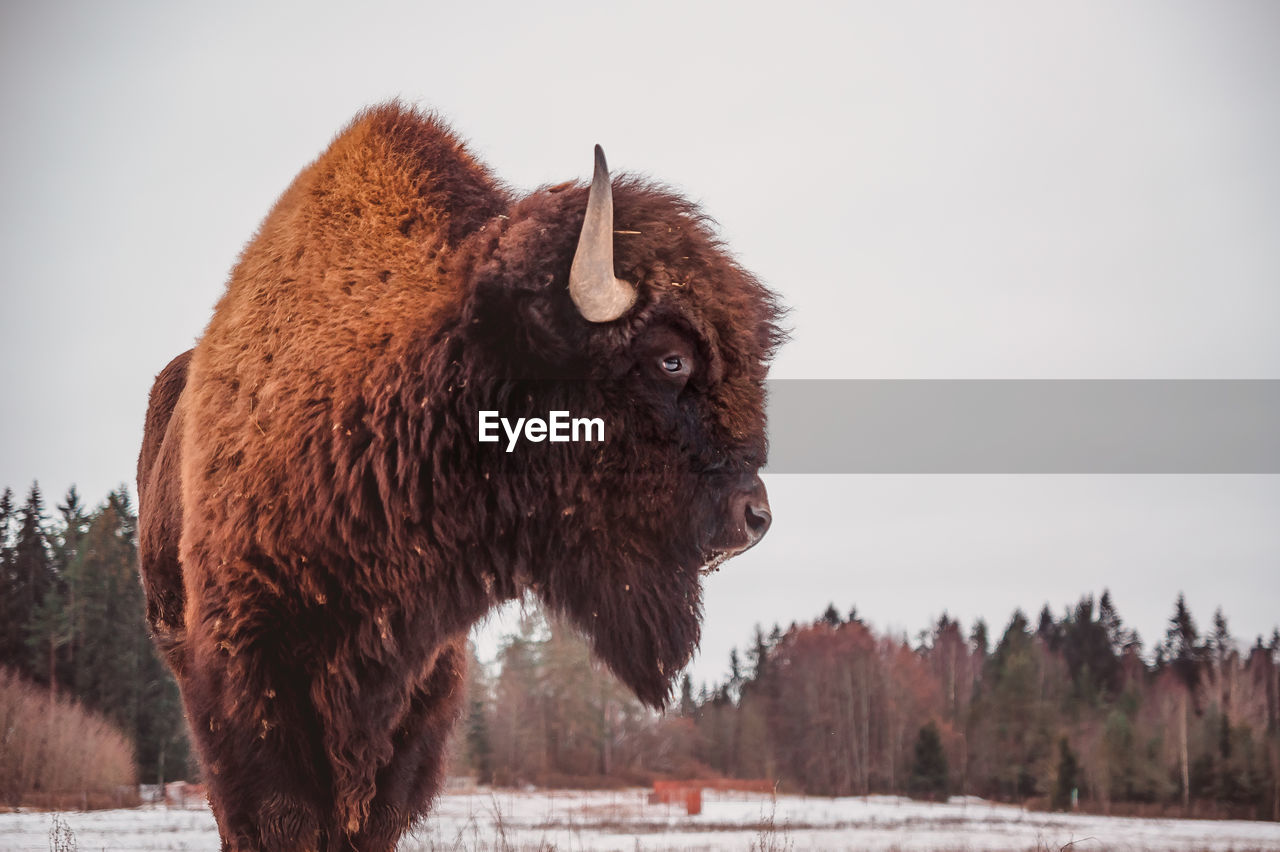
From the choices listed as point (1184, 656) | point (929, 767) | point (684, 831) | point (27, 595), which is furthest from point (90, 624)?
point (1184, 656)

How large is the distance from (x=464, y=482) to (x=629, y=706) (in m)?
30.1

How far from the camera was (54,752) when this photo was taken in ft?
47.3

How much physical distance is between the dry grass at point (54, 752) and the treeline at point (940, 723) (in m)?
12.9

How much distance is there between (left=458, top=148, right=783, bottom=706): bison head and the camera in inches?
151

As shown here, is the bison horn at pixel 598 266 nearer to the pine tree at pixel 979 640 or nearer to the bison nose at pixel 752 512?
the bison nose at pixel 752 512

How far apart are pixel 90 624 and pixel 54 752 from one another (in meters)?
5.75

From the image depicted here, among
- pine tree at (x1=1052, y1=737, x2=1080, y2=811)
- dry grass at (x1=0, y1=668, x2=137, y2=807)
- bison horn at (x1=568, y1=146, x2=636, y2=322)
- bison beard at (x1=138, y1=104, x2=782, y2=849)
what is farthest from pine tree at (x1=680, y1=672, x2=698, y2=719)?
pine tree at (x1=1052, y1=737, x2=1080, y2=811)

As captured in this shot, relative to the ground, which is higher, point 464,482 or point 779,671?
point 464,482

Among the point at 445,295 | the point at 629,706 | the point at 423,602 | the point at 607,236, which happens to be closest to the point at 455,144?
the point at 445,295

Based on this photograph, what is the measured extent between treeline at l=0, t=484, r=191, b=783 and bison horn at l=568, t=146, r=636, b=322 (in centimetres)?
1623

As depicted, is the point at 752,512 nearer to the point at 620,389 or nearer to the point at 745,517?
the point at 745,517

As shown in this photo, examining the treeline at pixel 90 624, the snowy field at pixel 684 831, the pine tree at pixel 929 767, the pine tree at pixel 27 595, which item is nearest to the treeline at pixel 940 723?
the pine tree at pixel 929 767

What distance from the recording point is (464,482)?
157 inches

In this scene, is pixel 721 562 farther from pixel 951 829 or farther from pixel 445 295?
pixel 951 829
